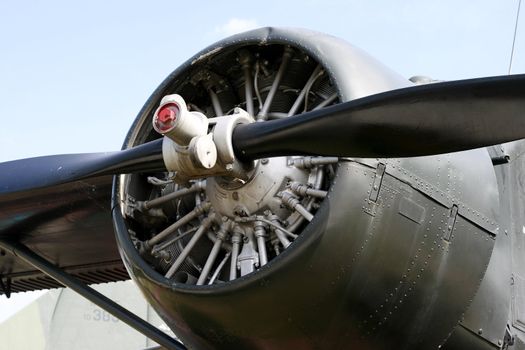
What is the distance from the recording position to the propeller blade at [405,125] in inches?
185

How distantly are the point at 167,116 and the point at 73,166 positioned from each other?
160cm

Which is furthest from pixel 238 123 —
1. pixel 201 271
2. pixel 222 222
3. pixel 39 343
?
pixel 39 343

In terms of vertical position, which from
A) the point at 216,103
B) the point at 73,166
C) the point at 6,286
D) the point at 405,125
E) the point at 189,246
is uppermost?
the point at 216,103

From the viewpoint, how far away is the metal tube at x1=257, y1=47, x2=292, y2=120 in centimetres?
612

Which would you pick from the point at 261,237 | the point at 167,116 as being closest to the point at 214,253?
the point at 261,237

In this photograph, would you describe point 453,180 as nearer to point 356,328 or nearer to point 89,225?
point 356,328

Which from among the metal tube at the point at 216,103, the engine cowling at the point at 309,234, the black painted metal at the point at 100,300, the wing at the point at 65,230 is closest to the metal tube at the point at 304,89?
the engine cowling at the point at 309,234

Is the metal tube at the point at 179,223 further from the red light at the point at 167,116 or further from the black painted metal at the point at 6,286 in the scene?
the black painted metal at the point at 6,286

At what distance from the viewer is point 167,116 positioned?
5297 millimetres

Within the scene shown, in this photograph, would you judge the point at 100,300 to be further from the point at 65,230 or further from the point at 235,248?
the point at 235,248

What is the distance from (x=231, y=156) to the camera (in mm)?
5520

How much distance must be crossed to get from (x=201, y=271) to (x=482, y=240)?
6.29ft

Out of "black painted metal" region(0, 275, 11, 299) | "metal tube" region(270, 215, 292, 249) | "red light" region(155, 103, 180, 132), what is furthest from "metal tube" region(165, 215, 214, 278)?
"black painted metal" region(0, 275, 11, 299)

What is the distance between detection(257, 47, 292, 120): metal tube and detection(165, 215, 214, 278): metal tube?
78 cm
